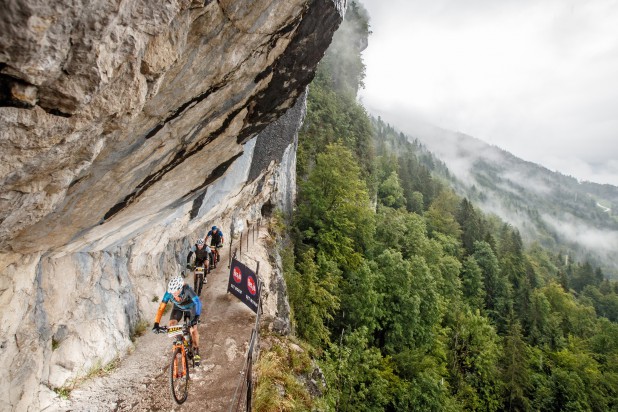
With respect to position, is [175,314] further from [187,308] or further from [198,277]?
[198,277]

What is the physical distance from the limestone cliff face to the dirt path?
0.52 meters

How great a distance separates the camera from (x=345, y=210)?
→ 24.2 meters

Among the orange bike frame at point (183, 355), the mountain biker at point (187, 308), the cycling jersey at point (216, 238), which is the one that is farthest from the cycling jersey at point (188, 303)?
the cycling jersey at point (216, 238)

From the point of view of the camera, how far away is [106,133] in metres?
4.18

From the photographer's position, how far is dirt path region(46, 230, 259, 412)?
6.41 m

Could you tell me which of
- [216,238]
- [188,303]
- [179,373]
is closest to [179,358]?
[179,373]

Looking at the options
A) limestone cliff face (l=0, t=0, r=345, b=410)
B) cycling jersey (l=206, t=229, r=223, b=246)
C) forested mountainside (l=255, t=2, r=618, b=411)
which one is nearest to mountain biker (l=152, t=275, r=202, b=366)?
forested mountainside (l=255, t=2, r=618, b=411)

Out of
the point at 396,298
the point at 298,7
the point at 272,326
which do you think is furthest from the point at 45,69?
the point at 396,298

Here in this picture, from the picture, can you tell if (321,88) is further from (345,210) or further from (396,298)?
(396,298)

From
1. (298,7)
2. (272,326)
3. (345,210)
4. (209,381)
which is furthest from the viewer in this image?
(345,210)

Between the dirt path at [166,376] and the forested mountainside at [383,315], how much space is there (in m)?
0.89

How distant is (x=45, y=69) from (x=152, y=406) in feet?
20.7

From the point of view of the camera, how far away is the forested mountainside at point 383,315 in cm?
1758

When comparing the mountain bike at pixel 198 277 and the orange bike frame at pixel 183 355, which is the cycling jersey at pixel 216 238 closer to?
the mountain bike at pixel 198 277
